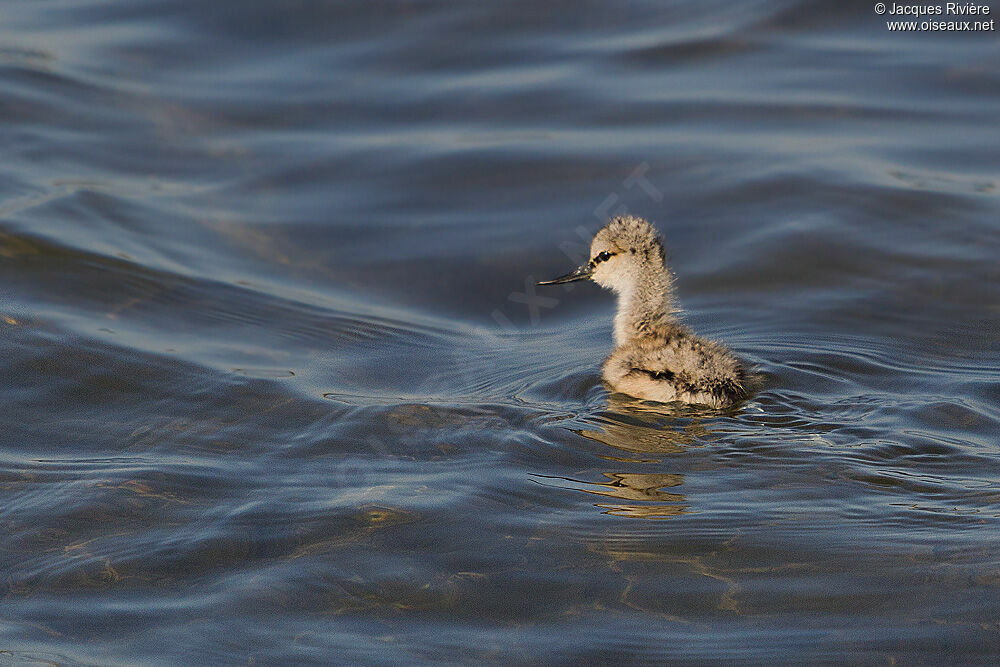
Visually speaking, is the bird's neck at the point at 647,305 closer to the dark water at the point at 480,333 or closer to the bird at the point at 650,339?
the bird at the point at 650,339

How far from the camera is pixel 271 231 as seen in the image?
8188 millimetres

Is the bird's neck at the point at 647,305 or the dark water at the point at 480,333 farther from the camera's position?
the bird's neck at the point at 647,305

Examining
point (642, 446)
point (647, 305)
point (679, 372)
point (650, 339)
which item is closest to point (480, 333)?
point (647, 305)

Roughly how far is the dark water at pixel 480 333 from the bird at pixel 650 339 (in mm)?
130

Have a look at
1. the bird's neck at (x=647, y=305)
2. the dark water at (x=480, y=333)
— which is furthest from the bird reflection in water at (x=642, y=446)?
the bird's neck at (x=647, y=305)

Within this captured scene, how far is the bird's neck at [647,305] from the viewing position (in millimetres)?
6320

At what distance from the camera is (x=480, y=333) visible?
710cm

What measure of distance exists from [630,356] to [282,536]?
194 centimetres

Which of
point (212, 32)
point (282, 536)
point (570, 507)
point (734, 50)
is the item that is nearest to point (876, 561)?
point (570, 507)

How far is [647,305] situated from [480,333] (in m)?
1.09

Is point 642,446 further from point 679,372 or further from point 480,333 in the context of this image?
point 480,333

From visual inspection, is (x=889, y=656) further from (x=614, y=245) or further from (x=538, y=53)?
(x=538, y=53)

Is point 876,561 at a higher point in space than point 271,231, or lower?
lower

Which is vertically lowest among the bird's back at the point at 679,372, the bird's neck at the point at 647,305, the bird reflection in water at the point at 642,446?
the bird reflection in water at the point at 642,446
